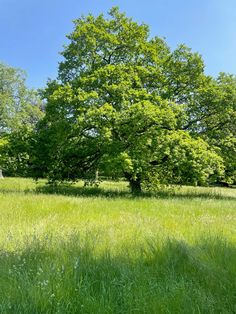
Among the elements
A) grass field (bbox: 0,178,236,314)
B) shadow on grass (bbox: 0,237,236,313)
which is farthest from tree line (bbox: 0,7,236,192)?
shadow on grass (bbox: 0,237,236,313)

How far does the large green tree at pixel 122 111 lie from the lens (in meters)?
15.4

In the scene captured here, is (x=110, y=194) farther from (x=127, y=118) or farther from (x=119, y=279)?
(x=119, y=279)

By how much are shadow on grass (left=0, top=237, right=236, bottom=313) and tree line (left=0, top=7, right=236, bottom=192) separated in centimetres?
944

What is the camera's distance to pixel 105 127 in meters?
15.3

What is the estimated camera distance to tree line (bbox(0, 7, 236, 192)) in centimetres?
1548

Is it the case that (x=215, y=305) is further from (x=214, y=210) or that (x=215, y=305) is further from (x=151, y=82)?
(x=151, y=82)

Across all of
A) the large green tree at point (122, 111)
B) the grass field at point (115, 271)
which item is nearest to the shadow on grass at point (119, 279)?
the grass field at point (115, 271)

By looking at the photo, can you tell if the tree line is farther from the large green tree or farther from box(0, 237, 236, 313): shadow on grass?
box(0, 237, 236, 313): shadow on grass

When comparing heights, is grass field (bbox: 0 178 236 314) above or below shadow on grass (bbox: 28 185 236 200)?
below

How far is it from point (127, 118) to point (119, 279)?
11969 mm

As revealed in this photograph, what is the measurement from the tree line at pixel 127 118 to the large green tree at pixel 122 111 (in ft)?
0.17

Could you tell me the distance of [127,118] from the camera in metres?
15.4

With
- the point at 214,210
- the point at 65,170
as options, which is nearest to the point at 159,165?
the point at 65,170

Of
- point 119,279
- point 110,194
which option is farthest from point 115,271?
point 110,194
